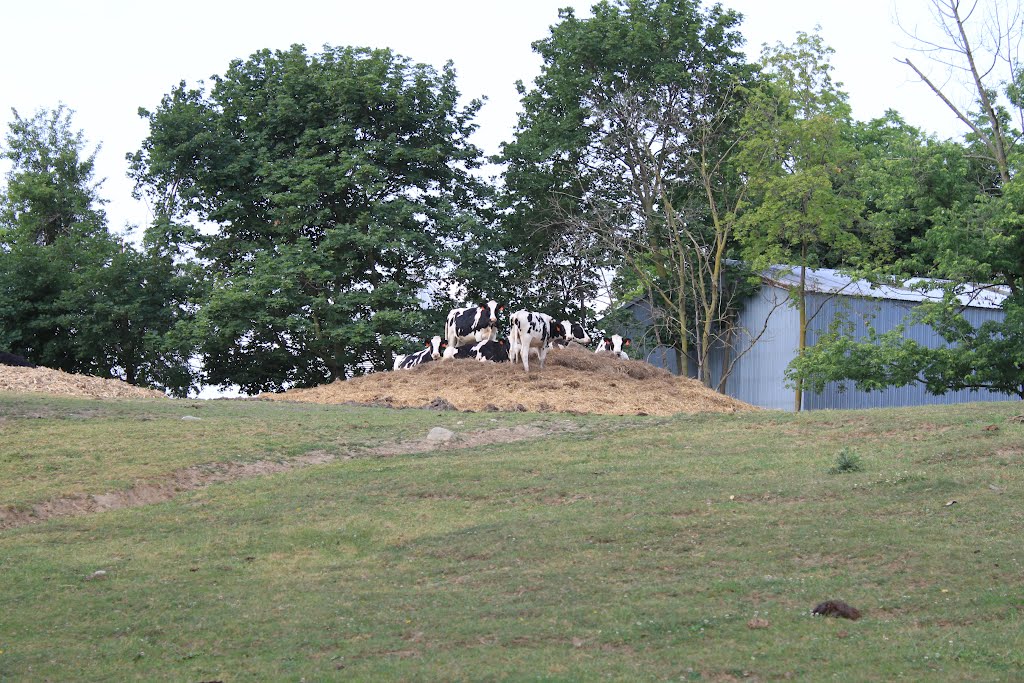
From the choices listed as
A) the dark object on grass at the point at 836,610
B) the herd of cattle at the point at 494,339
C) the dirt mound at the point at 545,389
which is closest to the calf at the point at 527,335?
the herd of cattle at the point at 494,339

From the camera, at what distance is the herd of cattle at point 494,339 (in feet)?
79.0

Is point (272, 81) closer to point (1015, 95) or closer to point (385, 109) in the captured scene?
point (385, 109)

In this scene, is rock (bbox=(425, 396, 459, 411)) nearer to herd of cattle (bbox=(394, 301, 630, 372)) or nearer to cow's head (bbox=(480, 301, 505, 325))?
herd of cattle (bbox=(394, 301, 630, 372))

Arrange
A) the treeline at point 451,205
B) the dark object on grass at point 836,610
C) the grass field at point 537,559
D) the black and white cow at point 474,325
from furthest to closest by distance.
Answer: the treeline at point 451,205
the black and white cow at point 474,325
the dark object on grass at point 836,610
the grass field at point 537,559

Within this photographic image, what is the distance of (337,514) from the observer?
1222cm

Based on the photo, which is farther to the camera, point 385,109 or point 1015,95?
point 385,109

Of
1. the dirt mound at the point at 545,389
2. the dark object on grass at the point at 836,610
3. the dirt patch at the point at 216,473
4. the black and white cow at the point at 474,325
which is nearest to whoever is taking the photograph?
the dark object on grass at the point at 836,610

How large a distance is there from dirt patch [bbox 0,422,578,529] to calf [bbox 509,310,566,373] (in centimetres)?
536

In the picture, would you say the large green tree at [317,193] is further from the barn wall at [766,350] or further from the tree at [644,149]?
the barn wall at [766,350]

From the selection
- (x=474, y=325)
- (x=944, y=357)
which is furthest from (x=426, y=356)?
(x=944, y=357)

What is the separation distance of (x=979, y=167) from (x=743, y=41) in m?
9.50

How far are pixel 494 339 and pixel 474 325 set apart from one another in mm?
556

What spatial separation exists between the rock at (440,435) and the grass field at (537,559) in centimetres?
78

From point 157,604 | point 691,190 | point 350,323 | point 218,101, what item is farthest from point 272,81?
point 157,604
